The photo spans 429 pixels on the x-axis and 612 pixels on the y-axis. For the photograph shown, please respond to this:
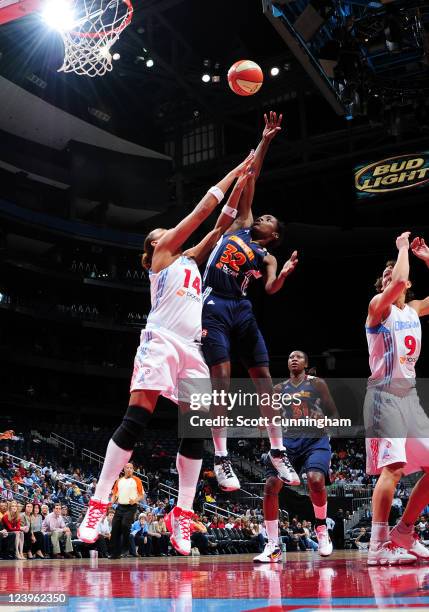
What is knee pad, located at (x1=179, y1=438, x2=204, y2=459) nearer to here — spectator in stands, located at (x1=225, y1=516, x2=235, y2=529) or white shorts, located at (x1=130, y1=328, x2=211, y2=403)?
white shorts, located at (x1=130, y1=328, x2=211, y2=403)

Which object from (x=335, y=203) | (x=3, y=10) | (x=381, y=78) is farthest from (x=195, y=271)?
(x=335, y=203)

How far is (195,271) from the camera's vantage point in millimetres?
5254

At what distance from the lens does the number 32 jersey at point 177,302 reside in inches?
197

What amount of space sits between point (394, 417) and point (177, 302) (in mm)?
2022

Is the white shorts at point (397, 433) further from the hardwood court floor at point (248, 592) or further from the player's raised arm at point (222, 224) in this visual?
the player's raised arm at point (222, 224)

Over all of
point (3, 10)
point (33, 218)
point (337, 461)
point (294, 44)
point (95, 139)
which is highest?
point (95, 139)

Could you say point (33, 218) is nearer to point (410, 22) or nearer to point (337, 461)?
point (337, 461)

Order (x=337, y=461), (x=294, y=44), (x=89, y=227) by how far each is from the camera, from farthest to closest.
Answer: (x=89, y=227), (x=337, y=461), (x=294, y=44)

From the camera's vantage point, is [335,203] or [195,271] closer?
[195,271]

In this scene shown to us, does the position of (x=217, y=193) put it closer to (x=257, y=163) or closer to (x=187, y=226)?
(x=187, y=226)

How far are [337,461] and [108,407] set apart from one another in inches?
410

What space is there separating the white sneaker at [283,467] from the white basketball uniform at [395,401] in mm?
687

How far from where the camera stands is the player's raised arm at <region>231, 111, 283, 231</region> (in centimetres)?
592

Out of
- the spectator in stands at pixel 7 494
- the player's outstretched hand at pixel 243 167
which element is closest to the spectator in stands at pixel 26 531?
the spectator in stands at pixel 7 494
